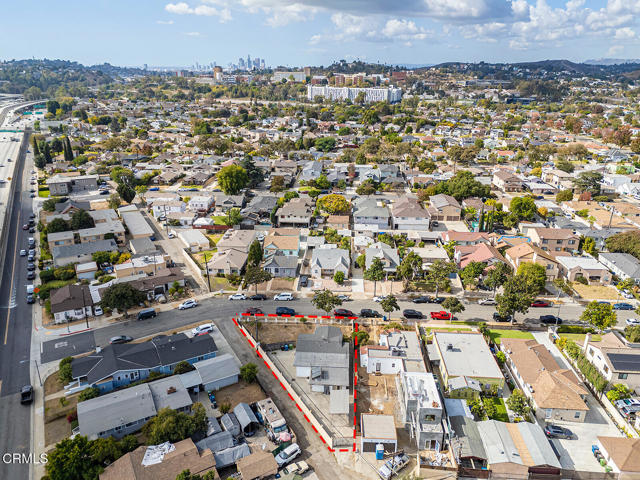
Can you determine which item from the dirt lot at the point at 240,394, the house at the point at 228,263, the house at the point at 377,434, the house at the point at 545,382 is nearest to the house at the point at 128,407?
the dirt lot at the point at 240,394

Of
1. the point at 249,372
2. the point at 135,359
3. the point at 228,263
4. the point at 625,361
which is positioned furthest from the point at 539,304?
the point at 135,359

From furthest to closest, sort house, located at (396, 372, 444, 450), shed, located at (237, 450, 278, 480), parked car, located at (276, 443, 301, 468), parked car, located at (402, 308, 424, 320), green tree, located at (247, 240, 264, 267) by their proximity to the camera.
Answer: green tree, located at (247, 240, 264, 267) → parked car, located at (402, 308, 424, 320) → house, located at (396, 372, 444, 450) → parked car, located at (276, 443, 301, 468) → shed, located at (237, 450, 278, 480)

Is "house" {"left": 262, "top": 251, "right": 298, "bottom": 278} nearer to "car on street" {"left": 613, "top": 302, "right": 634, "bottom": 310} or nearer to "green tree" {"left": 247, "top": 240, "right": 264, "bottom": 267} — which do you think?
"green tree" {"left": 247, "top": 240, "right": 264, "bottom": 267}

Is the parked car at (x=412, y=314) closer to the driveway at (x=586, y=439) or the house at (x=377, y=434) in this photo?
the driveway at (x=586, y=439)

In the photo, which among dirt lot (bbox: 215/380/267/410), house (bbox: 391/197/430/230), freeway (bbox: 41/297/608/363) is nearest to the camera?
dirt lot (bbox: 215/380/267/410)

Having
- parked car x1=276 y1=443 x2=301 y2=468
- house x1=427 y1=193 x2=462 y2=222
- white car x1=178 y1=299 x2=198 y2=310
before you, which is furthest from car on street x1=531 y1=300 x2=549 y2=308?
white car x1=178 y1=299 x2=198 y2=310

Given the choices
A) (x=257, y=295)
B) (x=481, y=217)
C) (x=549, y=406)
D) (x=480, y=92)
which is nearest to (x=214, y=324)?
(x=257, y=295)

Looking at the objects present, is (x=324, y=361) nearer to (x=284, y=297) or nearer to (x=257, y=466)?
(x=257, y=466)
